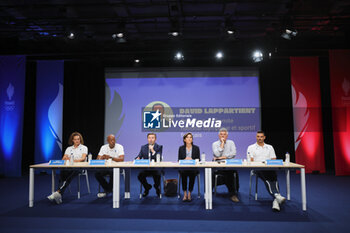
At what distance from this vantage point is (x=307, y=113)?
22.3ft

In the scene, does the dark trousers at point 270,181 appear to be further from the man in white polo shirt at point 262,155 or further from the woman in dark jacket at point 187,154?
the woman in dark jacket at point 187,154

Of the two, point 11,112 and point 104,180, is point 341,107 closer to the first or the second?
point 104,180

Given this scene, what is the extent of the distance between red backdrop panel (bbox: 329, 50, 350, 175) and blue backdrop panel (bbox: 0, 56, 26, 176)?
8410 mm

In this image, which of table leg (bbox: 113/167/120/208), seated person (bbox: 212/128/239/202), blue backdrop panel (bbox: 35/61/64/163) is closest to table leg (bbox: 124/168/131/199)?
table leg (bbox: 113/167/120/208)

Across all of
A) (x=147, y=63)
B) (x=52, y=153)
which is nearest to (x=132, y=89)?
(x=147, y=63)

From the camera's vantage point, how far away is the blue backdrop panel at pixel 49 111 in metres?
6.99

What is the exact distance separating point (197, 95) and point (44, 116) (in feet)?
14.5

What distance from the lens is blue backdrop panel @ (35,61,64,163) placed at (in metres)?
6.99

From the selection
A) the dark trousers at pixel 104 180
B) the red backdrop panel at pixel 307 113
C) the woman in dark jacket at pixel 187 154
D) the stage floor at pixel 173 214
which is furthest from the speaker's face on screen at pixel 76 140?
the red backdrop panel at pixel 307 113

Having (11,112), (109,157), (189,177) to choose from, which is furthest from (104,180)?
(11,112)

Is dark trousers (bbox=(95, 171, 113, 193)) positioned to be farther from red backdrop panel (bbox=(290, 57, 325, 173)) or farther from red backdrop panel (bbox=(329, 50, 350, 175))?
red backdrop panel (bbox=(329, 50, 350, 175))

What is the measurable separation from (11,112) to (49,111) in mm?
949

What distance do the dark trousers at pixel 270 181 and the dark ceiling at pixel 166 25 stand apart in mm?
3449

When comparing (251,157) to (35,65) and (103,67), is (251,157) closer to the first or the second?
(103,67)
